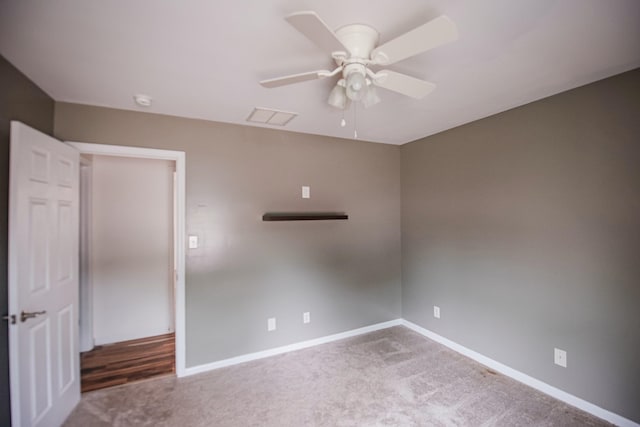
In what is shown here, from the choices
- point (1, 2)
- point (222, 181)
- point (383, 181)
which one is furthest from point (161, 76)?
point (383, 181)

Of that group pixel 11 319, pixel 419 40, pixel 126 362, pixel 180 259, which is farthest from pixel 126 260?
pixel 419 40

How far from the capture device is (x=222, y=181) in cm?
292

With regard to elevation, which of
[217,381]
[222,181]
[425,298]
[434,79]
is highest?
[434,79]

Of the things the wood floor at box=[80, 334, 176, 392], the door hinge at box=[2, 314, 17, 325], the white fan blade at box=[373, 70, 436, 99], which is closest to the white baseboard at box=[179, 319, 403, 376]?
the wood floor at box=[80, 334, 176, 392]

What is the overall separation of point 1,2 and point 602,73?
3359 millimetres

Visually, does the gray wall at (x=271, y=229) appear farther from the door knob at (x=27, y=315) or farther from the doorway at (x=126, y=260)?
the door knob at (x=27, y=315)

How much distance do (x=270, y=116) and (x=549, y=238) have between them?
2.58 metres

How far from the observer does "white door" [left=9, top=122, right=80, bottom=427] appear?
5.41ft

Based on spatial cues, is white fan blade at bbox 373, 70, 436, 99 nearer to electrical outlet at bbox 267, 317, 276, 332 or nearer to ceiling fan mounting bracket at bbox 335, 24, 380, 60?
ceiling fan mounting bracket at bbox 335, 24, 380, 60

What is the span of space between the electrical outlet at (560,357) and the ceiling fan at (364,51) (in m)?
2.26

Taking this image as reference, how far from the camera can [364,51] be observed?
1.52 meters

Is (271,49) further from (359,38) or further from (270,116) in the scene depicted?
(270,116)

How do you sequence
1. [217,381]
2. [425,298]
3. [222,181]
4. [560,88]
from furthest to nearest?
[425,298]
[222,181]
[217,381]
[560,88]

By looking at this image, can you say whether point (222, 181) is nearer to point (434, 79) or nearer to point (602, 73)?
point (434, 79)
